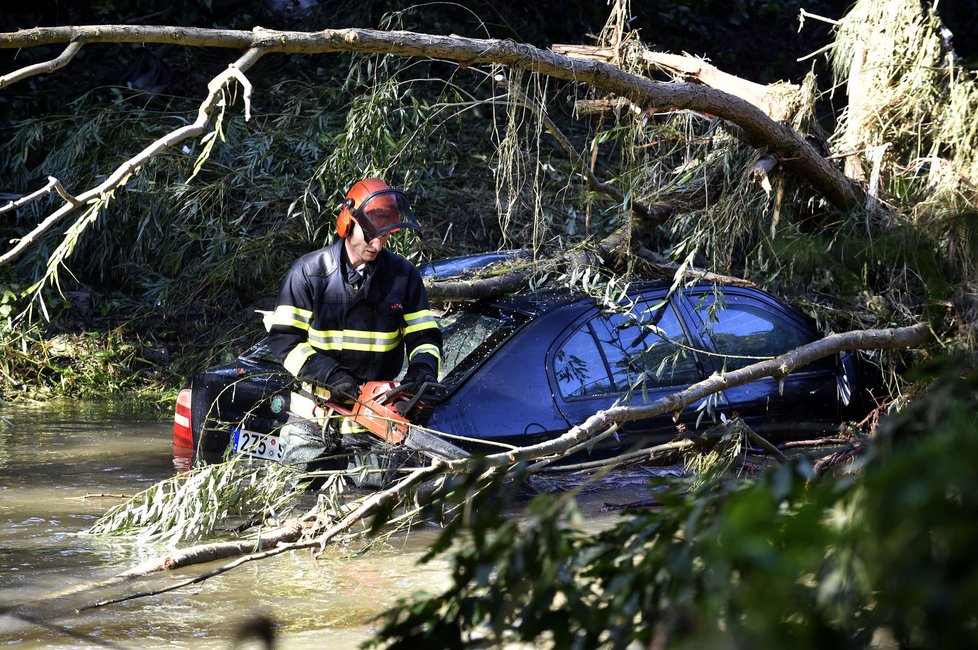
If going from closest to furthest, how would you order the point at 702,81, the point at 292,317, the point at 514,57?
1. the point at 514,57
2. the point at 292,317
3. the point at 702,81

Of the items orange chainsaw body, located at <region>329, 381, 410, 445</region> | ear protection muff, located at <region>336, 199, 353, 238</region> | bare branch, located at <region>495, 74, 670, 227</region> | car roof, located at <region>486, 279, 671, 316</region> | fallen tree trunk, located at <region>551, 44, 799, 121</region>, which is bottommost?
orange chainsaw body, located at <region>329, 381, 410, 445</region>

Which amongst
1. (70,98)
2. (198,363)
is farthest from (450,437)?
(70,98)

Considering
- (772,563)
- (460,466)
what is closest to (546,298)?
(460,466)

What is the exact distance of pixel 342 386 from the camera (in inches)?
202

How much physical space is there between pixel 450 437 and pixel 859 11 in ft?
14.0

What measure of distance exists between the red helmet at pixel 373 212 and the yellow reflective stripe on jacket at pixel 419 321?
17.0 inches

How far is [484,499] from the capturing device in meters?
2.16

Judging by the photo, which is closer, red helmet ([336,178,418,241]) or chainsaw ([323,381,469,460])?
chainsaw ([323,381,469,460])

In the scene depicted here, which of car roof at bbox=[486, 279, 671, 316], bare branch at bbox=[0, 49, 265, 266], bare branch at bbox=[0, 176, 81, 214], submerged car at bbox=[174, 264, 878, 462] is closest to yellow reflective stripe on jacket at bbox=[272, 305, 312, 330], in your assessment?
submerged car at bbox=[174, 264, 878, 462]

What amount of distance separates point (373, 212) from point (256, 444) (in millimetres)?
1280

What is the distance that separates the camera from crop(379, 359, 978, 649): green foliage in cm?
128

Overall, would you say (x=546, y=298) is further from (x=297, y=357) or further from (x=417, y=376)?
(x=297, y=357)

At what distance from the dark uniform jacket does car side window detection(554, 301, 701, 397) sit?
0.68m

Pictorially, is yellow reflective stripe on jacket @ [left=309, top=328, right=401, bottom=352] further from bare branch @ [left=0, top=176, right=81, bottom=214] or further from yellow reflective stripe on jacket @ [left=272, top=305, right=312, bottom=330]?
bare branch @ [left=0, top=176, right=81, bottom=214]
